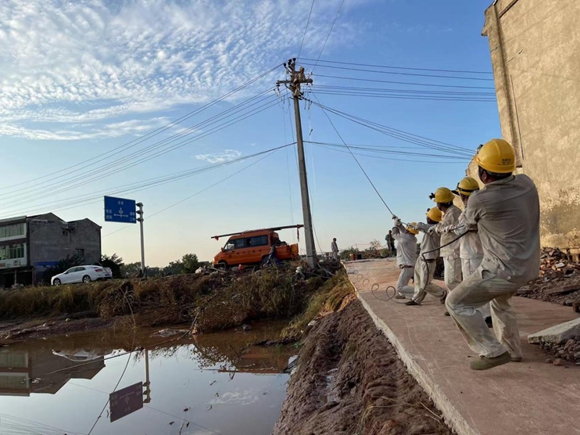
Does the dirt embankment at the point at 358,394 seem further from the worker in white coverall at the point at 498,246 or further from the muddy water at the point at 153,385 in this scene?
the muddy water at the point at 153,385

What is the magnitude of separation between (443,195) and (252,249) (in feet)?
49.7

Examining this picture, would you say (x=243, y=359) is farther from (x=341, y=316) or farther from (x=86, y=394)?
(x=86, y=394)

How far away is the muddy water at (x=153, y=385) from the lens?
608cm

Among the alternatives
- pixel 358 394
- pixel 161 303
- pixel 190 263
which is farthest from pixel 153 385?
pixel 190 263

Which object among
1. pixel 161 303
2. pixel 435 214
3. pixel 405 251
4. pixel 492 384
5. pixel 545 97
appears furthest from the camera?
pixel 161 303

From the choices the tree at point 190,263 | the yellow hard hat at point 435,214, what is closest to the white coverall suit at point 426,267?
the yellow hard hat at point 435,214

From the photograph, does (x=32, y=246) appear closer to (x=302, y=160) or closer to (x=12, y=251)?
(x=12, y=251)

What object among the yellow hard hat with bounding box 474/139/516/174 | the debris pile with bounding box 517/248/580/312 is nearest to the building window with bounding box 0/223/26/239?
the debris pile with bounding box 517/248/580/312

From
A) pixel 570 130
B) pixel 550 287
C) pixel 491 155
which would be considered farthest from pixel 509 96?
pixel 491 155

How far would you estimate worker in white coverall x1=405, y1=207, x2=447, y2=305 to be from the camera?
19.8 feet

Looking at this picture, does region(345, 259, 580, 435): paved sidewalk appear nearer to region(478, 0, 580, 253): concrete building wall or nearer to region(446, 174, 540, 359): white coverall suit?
region(446, 174, 540, 359): white coverall suit

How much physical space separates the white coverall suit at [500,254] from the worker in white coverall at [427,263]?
9.40 ft

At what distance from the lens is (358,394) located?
3879 mm

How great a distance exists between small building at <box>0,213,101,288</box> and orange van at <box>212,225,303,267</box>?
899 inches
